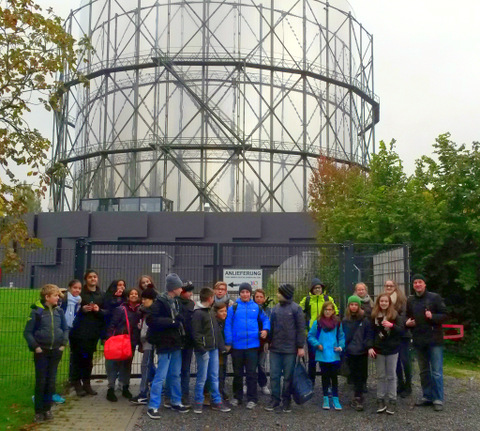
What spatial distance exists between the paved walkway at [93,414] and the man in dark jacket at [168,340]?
1.12 ft

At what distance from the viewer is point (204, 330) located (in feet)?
23.9

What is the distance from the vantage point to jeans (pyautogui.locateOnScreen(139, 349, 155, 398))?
754 cm

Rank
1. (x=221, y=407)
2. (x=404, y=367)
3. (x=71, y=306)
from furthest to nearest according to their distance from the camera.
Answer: (x=404, y=367) < (x=71, y=306) < (x=221, y=407)

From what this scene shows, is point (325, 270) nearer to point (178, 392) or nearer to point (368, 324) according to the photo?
point (368, 324)

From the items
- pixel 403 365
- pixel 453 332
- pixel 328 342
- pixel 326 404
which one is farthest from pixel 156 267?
pixel 453 332

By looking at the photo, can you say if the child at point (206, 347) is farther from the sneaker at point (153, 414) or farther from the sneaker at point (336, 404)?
the sneaker at point (336, 404)

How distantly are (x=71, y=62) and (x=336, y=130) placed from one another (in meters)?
28.9

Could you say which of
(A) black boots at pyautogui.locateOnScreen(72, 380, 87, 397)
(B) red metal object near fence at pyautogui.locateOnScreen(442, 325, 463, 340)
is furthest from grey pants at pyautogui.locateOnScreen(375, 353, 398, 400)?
(A) black boots at pyautogui.locateOnScreen(72, 380, 87, 397)

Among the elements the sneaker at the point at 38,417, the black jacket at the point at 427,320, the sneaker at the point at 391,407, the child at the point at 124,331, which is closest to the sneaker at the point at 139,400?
the child at the point at 124,331

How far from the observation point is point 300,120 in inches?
1341

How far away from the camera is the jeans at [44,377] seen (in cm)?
666

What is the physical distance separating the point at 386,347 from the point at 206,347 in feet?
6.80

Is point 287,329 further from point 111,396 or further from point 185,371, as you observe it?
point 111,396

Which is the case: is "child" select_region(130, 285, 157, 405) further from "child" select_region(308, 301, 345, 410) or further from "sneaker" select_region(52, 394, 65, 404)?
"child" select_region(308, 301, 345, 410)
